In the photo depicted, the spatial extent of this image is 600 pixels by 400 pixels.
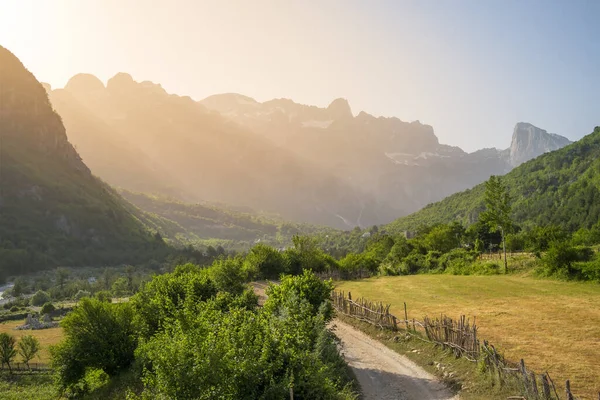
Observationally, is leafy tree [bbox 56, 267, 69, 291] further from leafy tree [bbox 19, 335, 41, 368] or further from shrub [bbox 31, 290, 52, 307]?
leafy tree [bbox 19, 335, 41, 368]

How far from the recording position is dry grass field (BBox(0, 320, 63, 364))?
6638 cm

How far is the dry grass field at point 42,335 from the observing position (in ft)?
218

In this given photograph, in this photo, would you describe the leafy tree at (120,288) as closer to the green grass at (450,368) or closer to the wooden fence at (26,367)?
the wooden fence at (26,367)

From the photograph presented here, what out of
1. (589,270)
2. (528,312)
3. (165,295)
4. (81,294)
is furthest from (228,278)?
(81,294)

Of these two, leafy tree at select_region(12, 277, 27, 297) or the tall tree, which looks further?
leafy tree at select_region(12, 277, 27, 297)

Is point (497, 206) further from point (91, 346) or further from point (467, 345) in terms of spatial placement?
point (91, 346)

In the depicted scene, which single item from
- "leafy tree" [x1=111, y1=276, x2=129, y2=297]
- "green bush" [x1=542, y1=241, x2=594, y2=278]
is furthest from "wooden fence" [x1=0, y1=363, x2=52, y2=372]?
"green bush" [x1=542, y1=241, x2=594, y2=278]

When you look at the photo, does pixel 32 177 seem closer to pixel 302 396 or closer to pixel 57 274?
pixel 57 274

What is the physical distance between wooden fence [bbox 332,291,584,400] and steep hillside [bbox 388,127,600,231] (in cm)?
9420

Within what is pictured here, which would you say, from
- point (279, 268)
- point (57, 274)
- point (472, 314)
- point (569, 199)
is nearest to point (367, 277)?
point (279, 268)

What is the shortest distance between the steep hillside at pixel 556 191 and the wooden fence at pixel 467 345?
9420cm

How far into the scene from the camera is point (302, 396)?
588 inches

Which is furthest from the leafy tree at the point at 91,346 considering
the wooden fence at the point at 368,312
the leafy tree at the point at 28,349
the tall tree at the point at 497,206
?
the tall tree at the point at 497,206

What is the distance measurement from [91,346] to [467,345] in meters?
30.5
